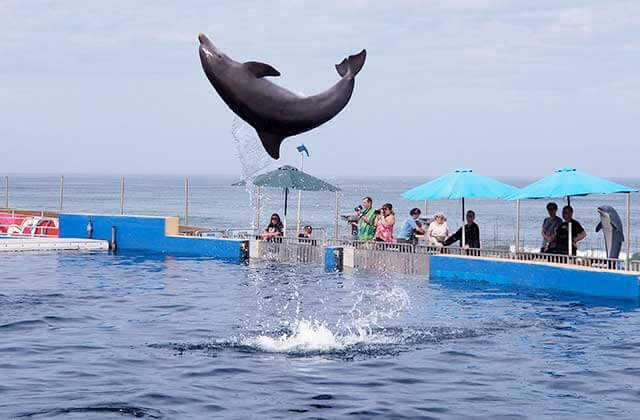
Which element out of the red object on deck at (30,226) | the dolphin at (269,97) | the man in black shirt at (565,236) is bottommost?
the man in black shirt at (565,236)

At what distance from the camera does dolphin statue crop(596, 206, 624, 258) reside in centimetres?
1983

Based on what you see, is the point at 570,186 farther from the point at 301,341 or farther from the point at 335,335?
the point at 301,341

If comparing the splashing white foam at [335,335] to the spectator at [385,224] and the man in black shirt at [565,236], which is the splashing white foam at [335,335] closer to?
the man in black shirt at [565,236]

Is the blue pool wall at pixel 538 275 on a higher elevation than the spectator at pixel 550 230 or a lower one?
lower

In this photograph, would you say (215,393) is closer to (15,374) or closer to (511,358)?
(15,374)

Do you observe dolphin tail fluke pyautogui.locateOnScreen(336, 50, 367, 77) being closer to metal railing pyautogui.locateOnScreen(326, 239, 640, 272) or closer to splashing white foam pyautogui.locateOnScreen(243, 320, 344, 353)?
splashing white foam pyautogui.locateOnScreen(243, 320, 344, 353)

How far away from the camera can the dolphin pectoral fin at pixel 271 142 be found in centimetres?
Result: 871

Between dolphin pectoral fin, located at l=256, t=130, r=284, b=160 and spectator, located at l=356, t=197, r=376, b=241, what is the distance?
15499mm

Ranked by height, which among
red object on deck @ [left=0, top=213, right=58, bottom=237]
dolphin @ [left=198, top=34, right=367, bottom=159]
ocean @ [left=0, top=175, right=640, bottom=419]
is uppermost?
dolphin @ [left=198, top=34, right=367, bottom=159]

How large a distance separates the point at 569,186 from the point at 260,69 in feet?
41.8

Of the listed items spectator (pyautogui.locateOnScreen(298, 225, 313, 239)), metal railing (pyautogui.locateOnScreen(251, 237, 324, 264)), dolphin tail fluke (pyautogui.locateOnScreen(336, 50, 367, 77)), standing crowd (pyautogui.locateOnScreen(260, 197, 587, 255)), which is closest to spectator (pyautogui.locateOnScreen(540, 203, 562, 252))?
Result: standing crowd (pyautogui.locateOnScreen(260, 197, 587, 255))

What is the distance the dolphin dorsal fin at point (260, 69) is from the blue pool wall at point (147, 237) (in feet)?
60.1

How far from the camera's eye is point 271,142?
8719mm

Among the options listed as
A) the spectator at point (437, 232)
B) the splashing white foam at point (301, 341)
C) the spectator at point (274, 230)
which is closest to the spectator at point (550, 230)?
the spectator at point (437, 232)
